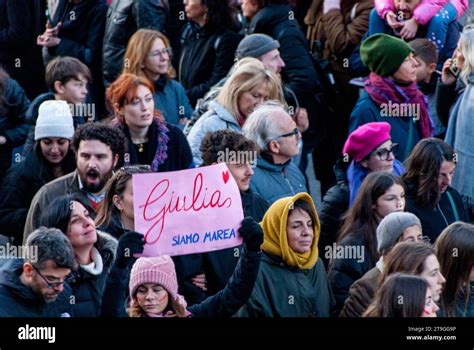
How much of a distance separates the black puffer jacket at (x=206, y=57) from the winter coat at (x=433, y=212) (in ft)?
7.47

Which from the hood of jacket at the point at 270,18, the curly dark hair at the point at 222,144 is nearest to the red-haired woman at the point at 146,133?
the curly dark hair at the point at 222,144

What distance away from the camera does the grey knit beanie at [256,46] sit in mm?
11797

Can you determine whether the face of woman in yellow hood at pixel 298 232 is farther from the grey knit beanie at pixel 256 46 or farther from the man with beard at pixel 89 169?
the grey knit beanie at pixel 256 46

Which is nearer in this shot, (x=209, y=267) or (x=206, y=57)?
(x=209, y=267)

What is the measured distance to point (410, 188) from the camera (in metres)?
10.7

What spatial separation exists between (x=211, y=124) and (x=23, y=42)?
2.72 meters

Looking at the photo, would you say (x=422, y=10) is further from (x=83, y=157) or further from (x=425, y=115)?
(x=83, y=157)

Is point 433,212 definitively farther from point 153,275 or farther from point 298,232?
point 153,275

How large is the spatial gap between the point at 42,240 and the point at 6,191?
75.1 inches

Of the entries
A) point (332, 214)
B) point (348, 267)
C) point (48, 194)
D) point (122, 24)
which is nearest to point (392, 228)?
point (348, 267)

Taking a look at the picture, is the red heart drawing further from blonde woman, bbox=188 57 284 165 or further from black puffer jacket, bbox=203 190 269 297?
blonde woman, bbox=188 57 284 165

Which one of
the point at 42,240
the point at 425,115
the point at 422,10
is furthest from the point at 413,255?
the point at 422,10

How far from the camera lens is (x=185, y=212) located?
368 inches

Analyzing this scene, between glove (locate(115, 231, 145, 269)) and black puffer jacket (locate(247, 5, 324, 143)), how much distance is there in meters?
3.50
